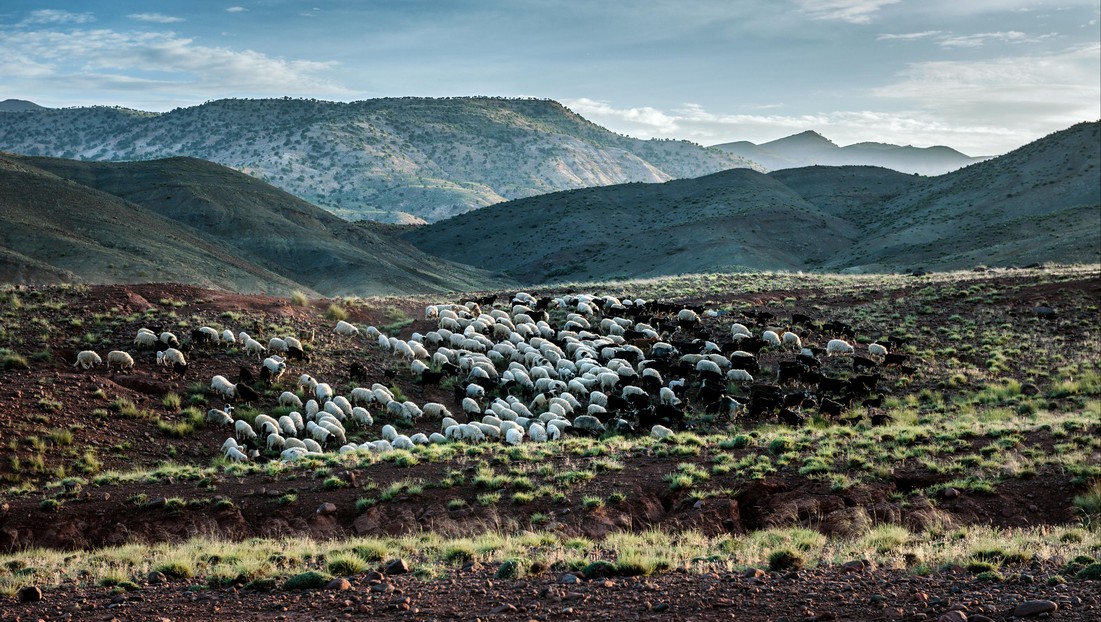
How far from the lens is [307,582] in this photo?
9.31 m

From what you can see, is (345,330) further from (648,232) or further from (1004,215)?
(1004,215)

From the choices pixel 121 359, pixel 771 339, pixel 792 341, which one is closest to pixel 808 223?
pixel 792 341

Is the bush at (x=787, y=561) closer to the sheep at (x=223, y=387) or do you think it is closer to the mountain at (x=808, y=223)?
the sheep at (x=223, y=387)

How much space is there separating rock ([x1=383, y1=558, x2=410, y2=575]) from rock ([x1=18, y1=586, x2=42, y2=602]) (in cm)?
360

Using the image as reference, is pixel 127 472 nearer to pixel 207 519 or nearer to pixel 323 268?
pixel 207 519

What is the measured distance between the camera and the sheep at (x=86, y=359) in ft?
69.2

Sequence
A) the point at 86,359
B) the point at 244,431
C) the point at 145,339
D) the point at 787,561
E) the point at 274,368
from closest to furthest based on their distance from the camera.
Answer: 1. the point at 787,561
2. the point at 244,431
3. the point at 86,359
4. the point at 274,368
5. the point at 145,339

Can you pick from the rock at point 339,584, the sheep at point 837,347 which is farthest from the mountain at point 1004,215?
the rock at point 339,584

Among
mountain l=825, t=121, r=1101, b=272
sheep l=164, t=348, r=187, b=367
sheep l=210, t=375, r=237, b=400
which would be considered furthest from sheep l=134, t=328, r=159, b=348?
mountain l=825, t=121, r=1101, b=272

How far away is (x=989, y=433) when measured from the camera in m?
16.9

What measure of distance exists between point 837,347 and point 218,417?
59.5ft

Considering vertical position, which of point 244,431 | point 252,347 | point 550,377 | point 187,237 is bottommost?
point 244,431

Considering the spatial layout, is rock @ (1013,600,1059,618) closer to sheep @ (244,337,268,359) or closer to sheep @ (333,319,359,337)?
sheep @ (244,337,268,359)

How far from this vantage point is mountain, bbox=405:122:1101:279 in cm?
6575
